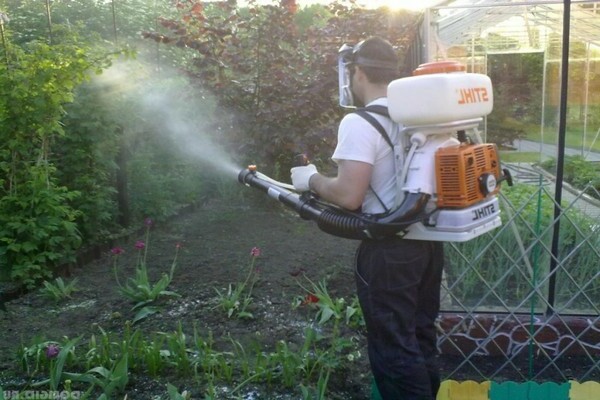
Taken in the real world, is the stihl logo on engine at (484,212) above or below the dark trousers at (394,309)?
above

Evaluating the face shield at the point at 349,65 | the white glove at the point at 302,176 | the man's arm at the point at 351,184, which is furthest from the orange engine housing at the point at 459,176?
the white glove at the point at 302,176

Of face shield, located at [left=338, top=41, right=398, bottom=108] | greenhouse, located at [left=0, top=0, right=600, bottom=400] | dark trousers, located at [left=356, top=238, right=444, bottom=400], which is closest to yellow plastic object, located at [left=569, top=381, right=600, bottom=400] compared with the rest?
greenhouse, located at [left=0, top=0, right=600, bottom=400]

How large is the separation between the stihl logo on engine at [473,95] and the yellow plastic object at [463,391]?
53.3 inches

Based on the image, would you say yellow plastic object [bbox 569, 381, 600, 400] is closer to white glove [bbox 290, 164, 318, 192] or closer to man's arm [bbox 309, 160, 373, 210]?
man's arm [bbox 309, 160, 373, 210]

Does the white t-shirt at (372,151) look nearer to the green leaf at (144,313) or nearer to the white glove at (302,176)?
the white glove at (302,176)

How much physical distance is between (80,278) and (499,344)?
9.86 feet

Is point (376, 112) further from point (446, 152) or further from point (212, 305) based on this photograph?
point (212, 305)

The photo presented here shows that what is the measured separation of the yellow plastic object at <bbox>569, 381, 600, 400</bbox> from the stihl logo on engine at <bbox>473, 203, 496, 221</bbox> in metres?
1.07

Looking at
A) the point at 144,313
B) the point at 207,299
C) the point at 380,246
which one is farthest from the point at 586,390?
the point at 144,313

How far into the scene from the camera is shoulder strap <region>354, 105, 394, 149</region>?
289 centimetres

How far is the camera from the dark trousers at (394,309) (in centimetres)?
295

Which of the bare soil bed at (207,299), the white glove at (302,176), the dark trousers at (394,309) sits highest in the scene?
the white glove at (302,176)

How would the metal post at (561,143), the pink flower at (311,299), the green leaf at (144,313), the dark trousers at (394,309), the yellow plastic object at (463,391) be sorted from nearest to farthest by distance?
the dark trousers at (394,309) < the yellow plastic object at (463,391) < the metal post at (561,143) < the green leaf at (144,313) < the pink flower at (311,299)

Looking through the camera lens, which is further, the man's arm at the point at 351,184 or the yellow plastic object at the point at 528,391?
the yellow plastic object at the point at 528,391
